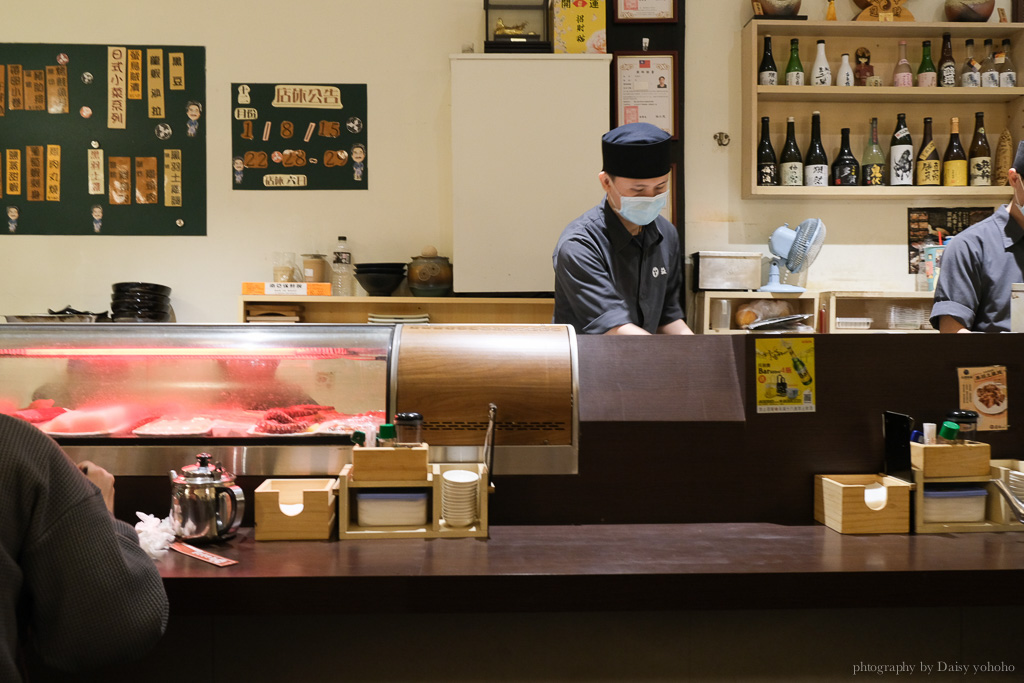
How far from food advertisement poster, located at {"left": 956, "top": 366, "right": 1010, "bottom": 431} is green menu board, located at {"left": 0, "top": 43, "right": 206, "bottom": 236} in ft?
12.1

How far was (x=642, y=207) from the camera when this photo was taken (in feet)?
7.69

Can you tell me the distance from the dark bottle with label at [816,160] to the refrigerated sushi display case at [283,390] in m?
2.72

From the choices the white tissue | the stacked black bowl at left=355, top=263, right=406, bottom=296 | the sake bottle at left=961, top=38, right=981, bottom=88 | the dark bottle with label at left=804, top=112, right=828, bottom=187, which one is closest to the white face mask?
the white tissue

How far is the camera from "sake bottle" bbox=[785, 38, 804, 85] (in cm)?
394

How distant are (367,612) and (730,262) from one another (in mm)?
3039

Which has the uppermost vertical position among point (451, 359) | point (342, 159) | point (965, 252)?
point (342, 159)

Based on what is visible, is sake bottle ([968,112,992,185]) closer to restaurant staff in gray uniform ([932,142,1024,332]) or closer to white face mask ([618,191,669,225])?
restaurant staff in gray uniform ([932,142,1024,332])

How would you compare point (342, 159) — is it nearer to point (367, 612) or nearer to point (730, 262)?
point (730, 262)

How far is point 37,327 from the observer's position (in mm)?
1820

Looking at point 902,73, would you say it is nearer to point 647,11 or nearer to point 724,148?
point 724,148

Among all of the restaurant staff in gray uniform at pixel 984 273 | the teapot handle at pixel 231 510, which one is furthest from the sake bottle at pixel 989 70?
the teapot handle at pixel 231 510

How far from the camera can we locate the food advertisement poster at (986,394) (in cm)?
177

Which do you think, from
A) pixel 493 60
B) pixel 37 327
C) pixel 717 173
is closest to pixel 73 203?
pixel 493 60

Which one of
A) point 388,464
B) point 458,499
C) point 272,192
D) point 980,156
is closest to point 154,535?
point 388,464
